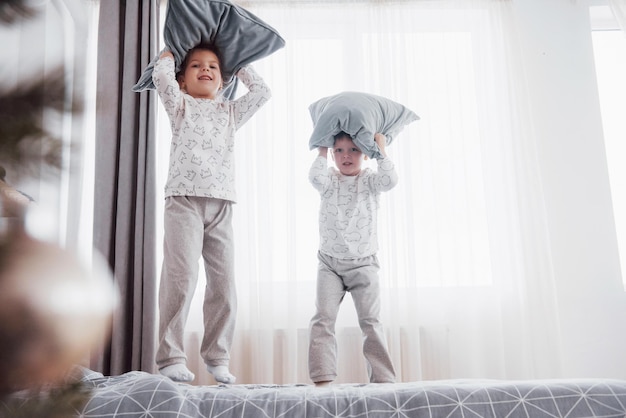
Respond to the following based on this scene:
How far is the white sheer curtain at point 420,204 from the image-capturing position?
2.33m

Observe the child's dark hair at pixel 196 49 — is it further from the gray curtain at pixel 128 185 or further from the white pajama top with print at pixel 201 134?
the gray curtain at pixel 128 185

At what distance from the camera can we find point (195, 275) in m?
1.71

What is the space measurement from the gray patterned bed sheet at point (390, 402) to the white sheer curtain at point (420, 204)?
1.25 metres

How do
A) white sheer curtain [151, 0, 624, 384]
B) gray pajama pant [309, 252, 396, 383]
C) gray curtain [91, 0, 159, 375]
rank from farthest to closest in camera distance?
white sheer curtain [151, 0, 624, 384]
gray curtain [91, 0, 159, 375]
gray pajama pant [309, 252, 396, 383]

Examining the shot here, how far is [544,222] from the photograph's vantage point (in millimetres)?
2418

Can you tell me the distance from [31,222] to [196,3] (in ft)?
5.53

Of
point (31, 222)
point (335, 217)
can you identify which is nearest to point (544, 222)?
point (335, 217)

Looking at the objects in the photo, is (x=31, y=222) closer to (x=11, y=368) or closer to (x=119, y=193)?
(x=11, y=368)

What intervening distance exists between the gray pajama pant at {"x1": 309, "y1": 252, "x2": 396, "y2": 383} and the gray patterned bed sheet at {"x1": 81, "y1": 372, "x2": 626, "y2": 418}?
70 centimetres

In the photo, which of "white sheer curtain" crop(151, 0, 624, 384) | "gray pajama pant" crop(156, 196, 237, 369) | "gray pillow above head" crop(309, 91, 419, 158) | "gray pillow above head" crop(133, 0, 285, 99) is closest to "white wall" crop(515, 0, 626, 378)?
A: "white sheer curtain" crop(151, 0, 624, 384)

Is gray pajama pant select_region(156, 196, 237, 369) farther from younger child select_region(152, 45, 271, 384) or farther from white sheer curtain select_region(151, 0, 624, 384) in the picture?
white sheer curtain select_region(151, 0, 624, 384)

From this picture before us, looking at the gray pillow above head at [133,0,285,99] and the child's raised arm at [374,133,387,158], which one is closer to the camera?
the gray pillow above head at [133,0,285,99]

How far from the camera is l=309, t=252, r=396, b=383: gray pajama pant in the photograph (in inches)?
69.8

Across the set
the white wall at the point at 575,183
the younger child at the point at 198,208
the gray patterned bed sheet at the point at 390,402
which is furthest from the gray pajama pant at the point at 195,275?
the white wall at the point at 575,183
